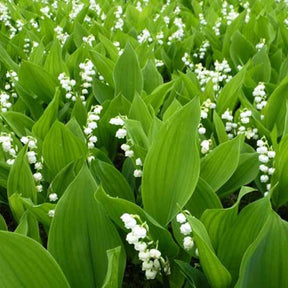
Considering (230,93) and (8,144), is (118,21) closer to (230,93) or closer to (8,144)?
(230,93)

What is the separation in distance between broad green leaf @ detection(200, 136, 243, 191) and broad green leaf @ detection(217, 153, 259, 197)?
141mm

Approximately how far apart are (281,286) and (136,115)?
95cm

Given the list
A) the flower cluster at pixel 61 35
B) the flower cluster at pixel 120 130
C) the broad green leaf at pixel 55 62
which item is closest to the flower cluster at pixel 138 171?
the flower cluster at pixel 120 130

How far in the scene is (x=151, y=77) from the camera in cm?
242

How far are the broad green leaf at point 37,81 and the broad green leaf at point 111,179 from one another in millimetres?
755

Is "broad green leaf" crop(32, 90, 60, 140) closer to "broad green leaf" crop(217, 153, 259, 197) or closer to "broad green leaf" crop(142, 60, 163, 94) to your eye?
"broad green leaf" crop(142, 60, 163, 94)

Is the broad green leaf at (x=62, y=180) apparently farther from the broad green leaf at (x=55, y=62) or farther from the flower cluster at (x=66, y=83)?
the broad green leaf at (x=55, y=62)

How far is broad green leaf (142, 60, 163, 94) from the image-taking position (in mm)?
2408

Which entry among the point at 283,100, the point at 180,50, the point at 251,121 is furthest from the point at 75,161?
the point at 180,50

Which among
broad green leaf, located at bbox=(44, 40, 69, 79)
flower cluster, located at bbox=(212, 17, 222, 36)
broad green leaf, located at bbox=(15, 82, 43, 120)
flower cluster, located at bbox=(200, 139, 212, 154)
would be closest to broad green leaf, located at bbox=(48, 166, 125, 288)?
flower cluster, located at bbox=(200, 139, 212, 154)

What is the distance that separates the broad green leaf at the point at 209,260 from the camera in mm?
1236

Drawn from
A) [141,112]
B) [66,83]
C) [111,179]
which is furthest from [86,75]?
[111,179]

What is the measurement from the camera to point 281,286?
1182mm

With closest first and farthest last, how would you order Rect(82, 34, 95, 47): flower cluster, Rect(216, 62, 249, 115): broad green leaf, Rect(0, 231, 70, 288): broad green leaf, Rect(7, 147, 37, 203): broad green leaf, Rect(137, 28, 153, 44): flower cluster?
1. Rect(0, 231, 70, 288): broad green leaf
2. Rect(7, 147, 37, 203): broad green leaf
3. Rect(216, 62, 249, 115): broad green leaf
4. Rect(82, 34, 95, 47): flower cluster
5. Rect(137, 28, 153, 44): flower cluster
